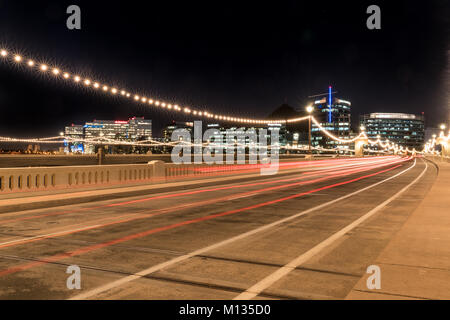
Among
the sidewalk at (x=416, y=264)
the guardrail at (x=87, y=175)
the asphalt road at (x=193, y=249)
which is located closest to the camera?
the sidewalk at (x=416, y=264)

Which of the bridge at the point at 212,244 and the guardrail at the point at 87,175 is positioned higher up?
the guardrail at the point at 87,175

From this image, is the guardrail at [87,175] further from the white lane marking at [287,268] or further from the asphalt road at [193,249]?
the white lane marking at [287,268]

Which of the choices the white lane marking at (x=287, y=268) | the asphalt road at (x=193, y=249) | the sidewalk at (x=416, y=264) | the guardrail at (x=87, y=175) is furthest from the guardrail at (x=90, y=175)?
the sidewalk at (x=416, y=264)

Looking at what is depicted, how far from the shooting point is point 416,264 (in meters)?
6.02

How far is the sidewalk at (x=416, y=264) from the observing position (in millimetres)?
4789

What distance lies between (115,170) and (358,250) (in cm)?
1373

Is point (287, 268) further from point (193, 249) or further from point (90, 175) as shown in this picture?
point (90, 175)

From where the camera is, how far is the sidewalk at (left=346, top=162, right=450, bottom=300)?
15.7 feet

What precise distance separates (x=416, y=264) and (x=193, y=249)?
365 cm

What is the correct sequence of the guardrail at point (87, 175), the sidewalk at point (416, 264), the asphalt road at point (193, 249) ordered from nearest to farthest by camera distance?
the sidewalk at point (416, 264) < the asphalt road at point (193, 249) < the guardrail at point (87, 175)

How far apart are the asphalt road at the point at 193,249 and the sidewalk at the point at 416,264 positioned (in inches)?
12.4

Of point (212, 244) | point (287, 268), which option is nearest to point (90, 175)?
point (212, 244)

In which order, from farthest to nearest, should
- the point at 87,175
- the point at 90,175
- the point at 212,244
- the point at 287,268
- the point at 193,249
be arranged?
1. the point at 90,175
2. the point at 87,175
3. the point at 212,244
4. the point at 193,249
5. the point at 287,268
